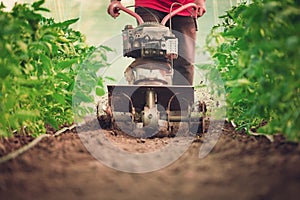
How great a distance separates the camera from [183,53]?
2975 mm

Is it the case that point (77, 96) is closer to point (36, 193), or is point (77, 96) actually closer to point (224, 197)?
point (36, 193)

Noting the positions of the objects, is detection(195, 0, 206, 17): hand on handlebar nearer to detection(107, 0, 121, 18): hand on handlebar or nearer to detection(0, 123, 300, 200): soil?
detection(107, 0, 121, 18): hand on handlebar

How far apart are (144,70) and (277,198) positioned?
1526 millimetres

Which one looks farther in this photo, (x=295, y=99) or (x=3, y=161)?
(x=295, y=99)

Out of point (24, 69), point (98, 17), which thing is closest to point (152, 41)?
point (24, 69)

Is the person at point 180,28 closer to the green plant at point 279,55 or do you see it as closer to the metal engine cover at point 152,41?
the metal engine cover at point 152,41

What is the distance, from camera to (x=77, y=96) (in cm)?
251

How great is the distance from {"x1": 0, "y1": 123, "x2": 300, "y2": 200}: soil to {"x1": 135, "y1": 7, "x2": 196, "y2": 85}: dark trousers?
4.41ft

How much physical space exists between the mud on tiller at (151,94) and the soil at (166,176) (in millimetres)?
760

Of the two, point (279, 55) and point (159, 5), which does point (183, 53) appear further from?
point (279, 55)

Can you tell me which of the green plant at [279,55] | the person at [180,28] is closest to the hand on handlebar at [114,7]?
the person at [180,28]

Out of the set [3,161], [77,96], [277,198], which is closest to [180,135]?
[77,96]

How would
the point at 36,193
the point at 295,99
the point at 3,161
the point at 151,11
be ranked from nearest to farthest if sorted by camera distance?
1. the point at 36,193
2. the point at 3,161
3. the point at 295,99
4. the point at 151,11

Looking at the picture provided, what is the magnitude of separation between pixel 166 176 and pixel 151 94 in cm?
108
